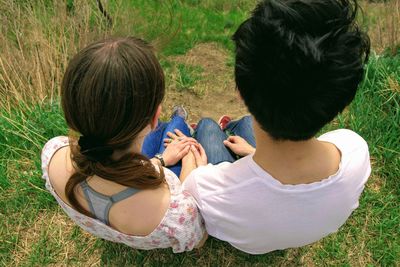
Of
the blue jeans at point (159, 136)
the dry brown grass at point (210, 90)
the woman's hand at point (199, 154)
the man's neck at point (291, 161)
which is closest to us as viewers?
the man's neck at point (291, 161)

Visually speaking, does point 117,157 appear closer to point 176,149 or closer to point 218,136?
point 176,149

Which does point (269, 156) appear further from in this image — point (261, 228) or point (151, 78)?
point (151, 78)

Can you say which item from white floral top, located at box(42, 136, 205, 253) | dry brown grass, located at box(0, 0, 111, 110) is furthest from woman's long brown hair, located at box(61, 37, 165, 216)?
dry brown grass, located at box(0, 0, 111, 110)

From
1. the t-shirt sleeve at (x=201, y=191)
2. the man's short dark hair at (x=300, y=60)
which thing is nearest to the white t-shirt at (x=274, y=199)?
the t-shirt sleeve at (x=201, y=191)

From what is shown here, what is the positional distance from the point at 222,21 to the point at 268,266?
2.83 m

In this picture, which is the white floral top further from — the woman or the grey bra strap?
the grey bra strap

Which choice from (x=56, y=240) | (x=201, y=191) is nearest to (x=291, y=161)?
(x=201, y=191)

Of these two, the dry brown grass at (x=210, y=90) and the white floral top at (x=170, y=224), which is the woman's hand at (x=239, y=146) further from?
the dry brown grass at (x=210, y=90)

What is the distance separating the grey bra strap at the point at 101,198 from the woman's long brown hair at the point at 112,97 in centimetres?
4

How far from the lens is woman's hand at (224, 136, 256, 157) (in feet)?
7.36

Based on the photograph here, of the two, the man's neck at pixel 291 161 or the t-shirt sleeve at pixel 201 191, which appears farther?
the t-shirt sleeve at pixel 201 191

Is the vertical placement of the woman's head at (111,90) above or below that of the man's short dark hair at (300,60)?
below

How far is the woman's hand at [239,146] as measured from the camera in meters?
2.24

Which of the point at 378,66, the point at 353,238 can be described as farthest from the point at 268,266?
the point at 378,66
